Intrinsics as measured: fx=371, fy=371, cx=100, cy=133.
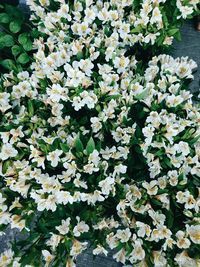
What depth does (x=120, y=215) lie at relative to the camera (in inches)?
77.2

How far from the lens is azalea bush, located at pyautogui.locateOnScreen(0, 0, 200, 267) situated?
6.07 ft

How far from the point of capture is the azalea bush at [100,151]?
72.9 inches

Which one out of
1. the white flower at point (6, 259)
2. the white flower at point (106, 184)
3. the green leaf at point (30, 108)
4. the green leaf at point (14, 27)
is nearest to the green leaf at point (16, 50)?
the green leaf at point (14, 27)

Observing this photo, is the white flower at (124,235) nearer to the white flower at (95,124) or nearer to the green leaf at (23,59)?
the white flower at (95,124)

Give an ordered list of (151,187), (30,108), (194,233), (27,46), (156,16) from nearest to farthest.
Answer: (194,233) < (151,187) < (30,108) < (156,16) < (27,46)

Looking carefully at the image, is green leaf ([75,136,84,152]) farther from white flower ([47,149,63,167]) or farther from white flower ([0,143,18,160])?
white flower ([0,143,18,160])

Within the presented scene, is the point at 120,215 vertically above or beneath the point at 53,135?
beneath

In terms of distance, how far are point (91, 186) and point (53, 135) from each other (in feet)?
1.13

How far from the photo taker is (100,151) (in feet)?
6.39

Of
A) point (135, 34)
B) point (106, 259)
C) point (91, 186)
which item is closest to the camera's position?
point (91, 186)

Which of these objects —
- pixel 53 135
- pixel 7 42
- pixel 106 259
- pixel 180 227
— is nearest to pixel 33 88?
pixel 53 135

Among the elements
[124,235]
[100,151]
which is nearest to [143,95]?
[100,151]

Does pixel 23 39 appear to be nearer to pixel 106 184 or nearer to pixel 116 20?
pixel 116 20

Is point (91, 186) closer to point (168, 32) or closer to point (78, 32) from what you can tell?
point (78, 32)
